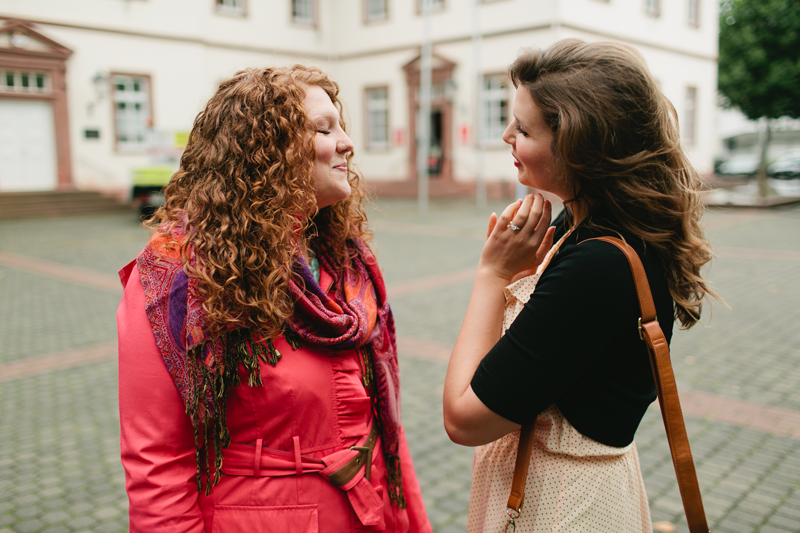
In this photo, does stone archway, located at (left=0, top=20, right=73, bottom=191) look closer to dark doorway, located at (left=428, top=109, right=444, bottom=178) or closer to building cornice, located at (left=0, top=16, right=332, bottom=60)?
building cornice, located at (left=0, top=16, right=332, bottom=60)

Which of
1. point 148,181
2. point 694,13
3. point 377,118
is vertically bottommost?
point 148,181

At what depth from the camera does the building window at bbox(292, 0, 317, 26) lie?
86.4ft

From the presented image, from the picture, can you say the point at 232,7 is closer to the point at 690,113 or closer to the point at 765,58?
the point at 690,113

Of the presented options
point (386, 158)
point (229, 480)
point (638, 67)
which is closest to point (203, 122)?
point (229, 480)

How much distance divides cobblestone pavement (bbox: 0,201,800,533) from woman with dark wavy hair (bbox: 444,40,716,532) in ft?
1.89

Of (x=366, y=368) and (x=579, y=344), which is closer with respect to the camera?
(x=579, y=344)

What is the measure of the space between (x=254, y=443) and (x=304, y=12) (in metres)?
27.6

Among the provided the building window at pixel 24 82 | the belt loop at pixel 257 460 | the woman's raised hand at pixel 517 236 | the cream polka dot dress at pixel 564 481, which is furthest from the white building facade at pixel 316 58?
the belt loop at pixel 257 460

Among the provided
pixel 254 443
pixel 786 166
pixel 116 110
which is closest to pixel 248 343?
pixel 254 443

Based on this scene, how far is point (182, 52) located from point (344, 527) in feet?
75.2

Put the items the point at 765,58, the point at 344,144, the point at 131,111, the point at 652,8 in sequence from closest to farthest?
the point at 344,144 < the point at 131,111 < the point at 765,58 < the point at 652,8

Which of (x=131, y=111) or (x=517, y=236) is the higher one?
(x=131, y=111)

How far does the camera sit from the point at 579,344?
1278 mm

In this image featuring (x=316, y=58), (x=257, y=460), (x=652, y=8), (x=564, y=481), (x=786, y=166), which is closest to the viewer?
(x=564, y=481)
